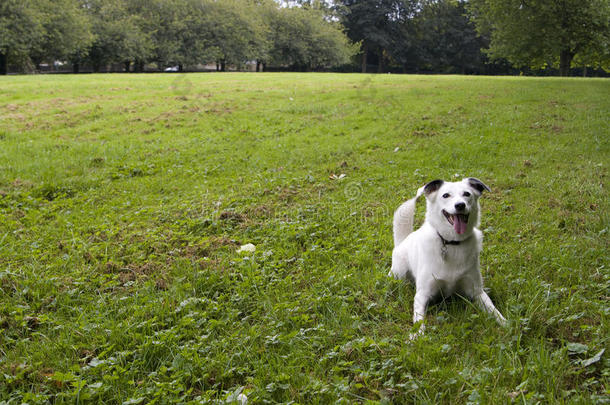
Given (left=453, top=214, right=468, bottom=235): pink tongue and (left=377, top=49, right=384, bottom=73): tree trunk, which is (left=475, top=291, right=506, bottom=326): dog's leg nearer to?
(left=453, top=214, right=468, bottom=235): pink tongue

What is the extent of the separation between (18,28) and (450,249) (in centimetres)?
4509

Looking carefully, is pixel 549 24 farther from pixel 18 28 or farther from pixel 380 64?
pixel 380 64

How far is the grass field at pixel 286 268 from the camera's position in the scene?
114 inches

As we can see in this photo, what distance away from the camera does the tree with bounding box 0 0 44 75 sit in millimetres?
35531

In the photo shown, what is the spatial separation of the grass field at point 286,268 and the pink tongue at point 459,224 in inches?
28.7

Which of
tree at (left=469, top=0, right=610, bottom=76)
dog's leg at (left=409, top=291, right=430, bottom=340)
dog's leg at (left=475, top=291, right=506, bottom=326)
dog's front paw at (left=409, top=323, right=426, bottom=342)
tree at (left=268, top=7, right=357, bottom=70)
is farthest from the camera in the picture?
tree at (left=268, top=7, right=357, bottom=70)

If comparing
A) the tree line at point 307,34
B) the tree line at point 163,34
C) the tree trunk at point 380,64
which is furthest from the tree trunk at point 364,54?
the tree line at point 163,34

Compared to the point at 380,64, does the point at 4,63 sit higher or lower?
lower

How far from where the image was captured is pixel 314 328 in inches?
134

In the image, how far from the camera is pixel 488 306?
3463 mm

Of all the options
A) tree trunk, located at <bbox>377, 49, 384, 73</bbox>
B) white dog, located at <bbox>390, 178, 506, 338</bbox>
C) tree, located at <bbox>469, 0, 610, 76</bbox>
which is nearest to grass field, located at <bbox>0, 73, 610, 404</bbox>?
white dog, located at <bbox>390, 178, 506, 338</bbox>

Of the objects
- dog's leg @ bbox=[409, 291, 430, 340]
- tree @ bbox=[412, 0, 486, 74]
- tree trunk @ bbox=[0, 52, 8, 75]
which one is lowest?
dog's leg @ bbox=[409, 291, 430, 340]

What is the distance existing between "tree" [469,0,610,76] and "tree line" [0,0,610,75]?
6 cm

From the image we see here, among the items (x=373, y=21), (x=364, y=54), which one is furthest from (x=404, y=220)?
(x=373, y=21)
